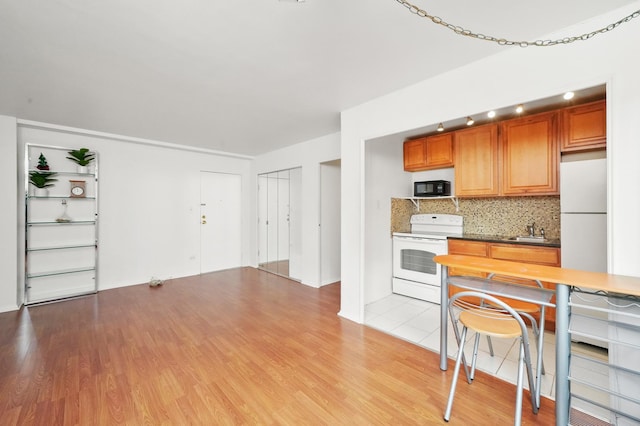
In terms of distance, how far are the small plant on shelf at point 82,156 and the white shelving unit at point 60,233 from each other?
0.07m

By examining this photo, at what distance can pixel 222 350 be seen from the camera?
251 cm

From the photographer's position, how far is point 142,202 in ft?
15.6

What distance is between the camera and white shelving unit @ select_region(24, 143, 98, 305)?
3.80 metres

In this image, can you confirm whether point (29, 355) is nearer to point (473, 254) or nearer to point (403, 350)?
point (403, 350)

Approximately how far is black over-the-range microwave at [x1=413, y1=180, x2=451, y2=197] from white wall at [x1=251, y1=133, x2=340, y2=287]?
1.40m

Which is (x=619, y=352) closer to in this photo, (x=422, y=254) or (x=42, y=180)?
(x=422, y=254)

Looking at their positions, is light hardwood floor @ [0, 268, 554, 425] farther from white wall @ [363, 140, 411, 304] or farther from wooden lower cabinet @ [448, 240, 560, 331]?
wooden lower cabinet @ [448, 240, 560, 331]

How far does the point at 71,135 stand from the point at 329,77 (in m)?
4.37

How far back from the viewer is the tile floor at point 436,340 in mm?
2094

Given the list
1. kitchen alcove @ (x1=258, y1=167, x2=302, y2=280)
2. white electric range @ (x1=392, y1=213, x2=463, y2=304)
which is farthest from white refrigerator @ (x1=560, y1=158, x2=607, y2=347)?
kitchen alcove @ (x1=258, y1=167, x2=302, y2=280)

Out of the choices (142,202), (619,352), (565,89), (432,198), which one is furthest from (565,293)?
(142,202)

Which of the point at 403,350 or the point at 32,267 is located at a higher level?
the point at 32,267

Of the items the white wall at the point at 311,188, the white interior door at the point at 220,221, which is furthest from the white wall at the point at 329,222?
the white interior door at the point at 220,221

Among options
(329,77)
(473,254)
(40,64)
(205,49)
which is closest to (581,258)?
(473,254)
